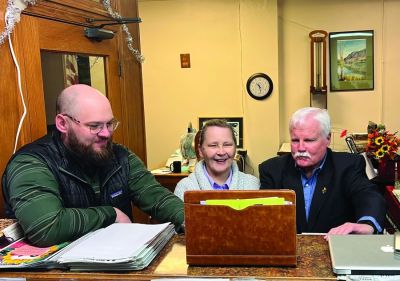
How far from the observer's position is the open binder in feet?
3.31

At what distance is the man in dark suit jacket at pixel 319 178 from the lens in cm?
194

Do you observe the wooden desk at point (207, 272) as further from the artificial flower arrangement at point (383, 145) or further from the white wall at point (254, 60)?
the white wall at point (254, 60)

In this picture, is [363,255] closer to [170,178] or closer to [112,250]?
[112,250]

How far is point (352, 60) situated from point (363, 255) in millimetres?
4410

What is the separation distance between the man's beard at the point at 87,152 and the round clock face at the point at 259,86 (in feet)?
11.9

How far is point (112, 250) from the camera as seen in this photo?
1.09 m

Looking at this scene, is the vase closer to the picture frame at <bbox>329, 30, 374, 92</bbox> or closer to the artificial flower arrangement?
the artificial flower arrangement

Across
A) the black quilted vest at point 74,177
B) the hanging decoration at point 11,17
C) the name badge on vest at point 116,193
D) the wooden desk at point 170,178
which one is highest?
the hanging decoration at point 11,17

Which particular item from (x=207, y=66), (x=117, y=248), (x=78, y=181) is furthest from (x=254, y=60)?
(x=117, y=248)

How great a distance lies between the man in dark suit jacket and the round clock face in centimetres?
307

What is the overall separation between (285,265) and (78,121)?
954 mm

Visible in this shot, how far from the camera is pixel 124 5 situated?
230cm

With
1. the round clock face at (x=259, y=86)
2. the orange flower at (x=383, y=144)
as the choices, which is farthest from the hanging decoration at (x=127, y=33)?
the round clock face at (x=259, y=86)

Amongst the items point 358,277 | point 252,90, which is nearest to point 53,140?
point 358,277
